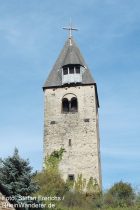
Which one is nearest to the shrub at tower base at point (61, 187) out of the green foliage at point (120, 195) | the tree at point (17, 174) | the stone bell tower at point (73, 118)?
the stone bell tower at point (73, 118)

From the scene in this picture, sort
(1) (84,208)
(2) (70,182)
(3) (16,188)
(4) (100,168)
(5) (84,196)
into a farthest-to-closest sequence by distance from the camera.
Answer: (4) (100,168), (2) (70,182), (5) (84,196), (1) (84,208), (3) (16,188)

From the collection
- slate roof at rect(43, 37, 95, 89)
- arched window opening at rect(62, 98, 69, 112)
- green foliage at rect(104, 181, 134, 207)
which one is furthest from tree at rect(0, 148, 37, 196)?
slate roof at rect(43, 37, 95, 89)

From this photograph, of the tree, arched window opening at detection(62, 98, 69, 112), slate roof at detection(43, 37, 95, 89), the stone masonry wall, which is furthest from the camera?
slate roof at detection(43, 37, 95, 89)

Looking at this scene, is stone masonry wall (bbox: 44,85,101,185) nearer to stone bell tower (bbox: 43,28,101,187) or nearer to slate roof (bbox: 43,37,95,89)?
stone bell tower (bbox: 43,28,101,187)

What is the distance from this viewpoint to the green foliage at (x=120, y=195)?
1028 inches

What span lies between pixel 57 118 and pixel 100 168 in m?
5.00

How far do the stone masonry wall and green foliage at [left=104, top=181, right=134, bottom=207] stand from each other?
148 inches

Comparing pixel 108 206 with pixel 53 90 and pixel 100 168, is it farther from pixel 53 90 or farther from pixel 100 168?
pixel 53 90

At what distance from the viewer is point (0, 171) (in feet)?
56.0

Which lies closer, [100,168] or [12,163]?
[12,163]

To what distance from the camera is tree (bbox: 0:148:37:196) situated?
54.3 feet

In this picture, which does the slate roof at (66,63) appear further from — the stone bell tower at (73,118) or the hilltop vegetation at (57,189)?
the hilltop vegetation at (57,189)

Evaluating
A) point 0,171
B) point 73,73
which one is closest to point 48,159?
point 73,73

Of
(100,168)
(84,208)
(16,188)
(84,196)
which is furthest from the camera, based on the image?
(100,168)
